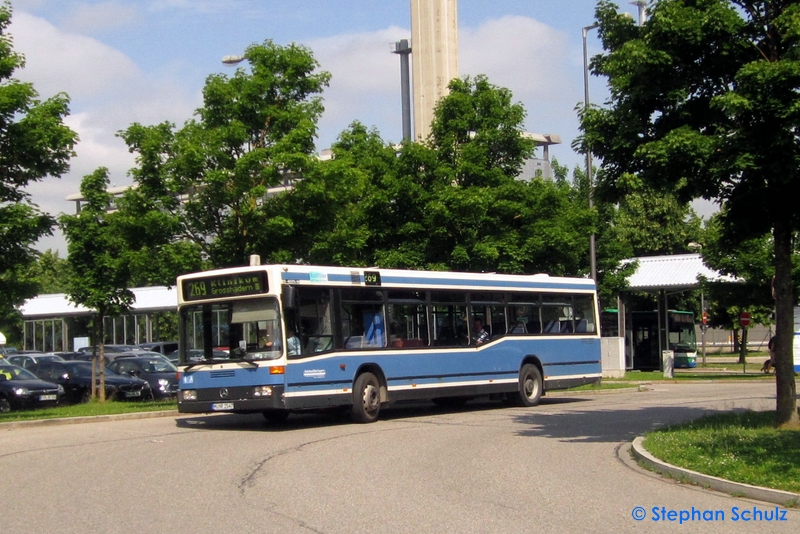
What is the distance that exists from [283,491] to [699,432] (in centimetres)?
671

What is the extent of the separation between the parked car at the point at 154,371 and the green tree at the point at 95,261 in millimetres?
2251

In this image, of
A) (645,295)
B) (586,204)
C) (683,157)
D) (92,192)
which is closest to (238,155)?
(92,192)

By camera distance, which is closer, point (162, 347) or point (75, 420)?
point (75, 420)

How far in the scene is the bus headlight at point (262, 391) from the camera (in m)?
17.0

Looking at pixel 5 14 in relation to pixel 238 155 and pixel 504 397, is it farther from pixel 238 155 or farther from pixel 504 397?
pixel 504 397

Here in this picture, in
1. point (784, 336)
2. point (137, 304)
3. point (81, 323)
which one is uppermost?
point (137, 304)

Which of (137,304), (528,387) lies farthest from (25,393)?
(137,304)

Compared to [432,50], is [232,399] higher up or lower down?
lower down

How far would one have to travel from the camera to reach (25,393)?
24859 mm

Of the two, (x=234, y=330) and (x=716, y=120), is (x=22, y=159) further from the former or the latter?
(x=716, y=120)

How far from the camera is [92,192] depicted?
1055 inches

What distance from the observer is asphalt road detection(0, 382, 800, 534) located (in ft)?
28.9

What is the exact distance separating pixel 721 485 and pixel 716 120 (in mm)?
5884
